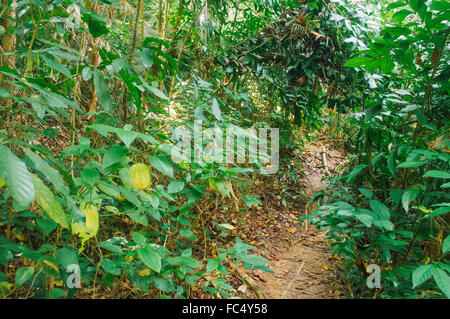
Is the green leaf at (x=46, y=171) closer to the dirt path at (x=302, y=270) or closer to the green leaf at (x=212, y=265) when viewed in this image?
the green leaf at (x=212, y=265)

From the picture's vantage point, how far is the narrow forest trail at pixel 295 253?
212cm

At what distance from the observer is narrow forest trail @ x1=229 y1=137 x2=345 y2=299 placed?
83.5 inches

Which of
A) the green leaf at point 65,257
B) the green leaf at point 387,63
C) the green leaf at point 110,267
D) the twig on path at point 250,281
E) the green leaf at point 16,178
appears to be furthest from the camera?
the twig on path at point 250,281

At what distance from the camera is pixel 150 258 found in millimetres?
1186

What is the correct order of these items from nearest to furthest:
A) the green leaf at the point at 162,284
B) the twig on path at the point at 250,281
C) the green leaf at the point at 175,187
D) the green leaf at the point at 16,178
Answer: the green leaf at the point at 16,178 < the green leaf at the point at 162,284 < the green leaf at the point at 175,187 < the twig on path at the point at 250,281

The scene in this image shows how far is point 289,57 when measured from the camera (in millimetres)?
3223

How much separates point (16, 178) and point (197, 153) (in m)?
1.40

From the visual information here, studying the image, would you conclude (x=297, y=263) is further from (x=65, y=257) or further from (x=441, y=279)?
(x=65, y=257)

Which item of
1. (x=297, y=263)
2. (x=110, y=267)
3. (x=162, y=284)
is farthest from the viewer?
(x=297, y=263)

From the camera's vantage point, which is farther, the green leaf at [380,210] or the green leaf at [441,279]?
the green leaf at [380,210]

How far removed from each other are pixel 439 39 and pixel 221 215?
7.22 ft

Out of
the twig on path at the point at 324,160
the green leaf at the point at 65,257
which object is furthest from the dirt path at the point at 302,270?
the green leaf at the point at 65,257

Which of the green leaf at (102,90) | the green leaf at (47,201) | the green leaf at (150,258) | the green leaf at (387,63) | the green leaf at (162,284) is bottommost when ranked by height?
the green leaf at (162,284)

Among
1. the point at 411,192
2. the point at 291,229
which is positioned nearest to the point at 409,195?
the point at 411,192
